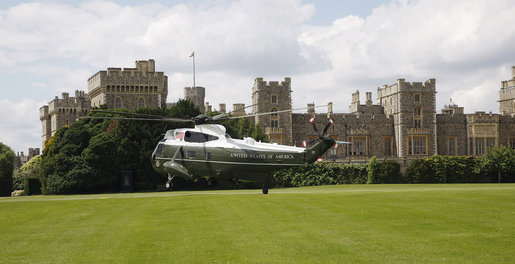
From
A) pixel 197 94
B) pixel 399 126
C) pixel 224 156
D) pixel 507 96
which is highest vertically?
pixel 197 94

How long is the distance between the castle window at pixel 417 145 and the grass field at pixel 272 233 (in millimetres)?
45626

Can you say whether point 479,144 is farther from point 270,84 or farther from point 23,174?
point 23,174

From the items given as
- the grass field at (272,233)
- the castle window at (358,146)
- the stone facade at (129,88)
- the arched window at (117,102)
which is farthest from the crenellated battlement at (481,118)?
the grass field at (272,233)

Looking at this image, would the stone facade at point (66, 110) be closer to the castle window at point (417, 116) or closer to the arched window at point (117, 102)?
the arched window at point (117, 102)

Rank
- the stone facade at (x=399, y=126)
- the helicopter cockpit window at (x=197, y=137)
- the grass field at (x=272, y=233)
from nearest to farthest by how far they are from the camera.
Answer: the grass field at (x=272, y=233) → the helicopter cockpit window at (x=197, y=137) → the stone facade at (x=399, y=126)

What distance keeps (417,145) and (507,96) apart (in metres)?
20.7

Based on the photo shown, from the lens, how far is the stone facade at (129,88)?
72.7 metres

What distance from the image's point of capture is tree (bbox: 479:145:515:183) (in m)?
59.0

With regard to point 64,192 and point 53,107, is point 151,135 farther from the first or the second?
point 53,107

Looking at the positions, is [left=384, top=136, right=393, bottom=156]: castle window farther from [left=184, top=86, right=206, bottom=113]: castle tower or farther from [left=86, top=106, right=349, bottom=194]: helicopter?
[left=86, top=106, right=349, bottom=194]: helicopter

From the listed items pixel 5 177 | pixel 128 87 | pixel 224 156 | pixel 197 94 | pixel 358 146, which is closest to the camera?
pixel 224 156

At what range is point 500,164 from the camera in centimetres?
5897

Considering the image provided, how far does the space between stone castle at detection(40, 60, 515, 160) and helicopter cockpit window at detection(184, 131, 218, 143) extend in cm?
4980

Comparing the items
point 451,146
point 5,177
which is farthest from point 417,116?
point 5,177
